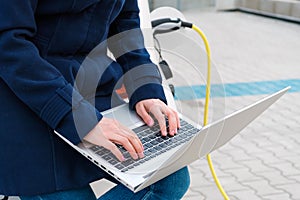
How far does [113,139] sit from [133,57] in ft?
1.04

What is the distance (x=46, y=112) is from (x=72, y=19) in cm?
21

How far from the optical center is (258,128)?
128 inches

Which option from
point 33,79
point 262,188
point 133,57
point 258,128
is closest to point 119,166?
point 33,79

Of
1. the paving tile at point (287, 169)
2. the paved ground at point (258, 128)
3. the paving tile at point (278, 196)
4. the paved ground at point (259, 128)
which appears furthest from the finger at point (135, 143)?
the paving tile at point (287, 169)

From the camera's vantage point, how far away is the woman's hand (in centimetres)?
119

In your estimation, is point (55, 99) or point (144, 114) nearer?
point (55, 99)

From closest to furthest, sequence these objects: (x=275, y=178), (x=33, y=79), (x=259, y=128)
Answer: (x=33, y=79)
(x=275, y=178)
(x=259, y=128)

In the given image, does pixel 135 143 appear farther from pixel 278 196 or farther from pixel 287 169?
pixel 287 169

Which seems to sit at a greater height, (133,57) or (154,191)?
(133,57)

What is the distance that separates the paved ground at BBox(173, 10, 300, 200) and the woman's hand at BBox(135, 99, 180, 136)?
1.19 meters

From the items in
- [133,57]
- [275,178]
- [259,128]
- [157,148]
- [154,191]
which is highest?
[133,57]

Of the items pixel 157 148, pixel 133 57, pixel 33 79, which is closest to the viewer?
pixel 33 79

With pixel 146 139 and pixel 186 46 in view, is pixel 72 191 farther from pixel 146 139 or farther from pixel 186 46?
pixel 186 46

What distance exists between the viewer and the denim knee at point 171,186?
1183 mm
